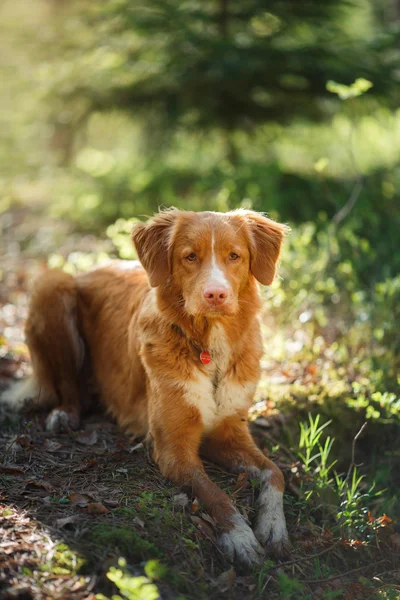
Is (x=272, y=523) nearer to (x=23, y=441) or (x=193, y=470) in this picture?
(x=193, y=470)

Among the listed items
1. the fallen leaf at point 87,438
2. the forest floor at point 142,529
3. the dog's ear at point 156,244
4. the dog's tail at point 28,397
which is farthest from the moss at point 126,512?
the dog's tail at point 28,397

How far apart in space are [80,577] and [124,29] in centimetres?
691

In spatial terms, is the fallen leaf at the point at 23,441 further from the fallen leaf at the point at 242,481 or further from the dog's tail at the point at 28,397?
the fallen leaf at the point at 242,481

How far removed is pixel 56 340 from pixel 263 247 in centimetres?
175

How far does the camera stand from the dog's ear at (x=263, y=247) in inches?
159

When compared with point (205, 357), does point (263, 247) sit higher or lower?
higher

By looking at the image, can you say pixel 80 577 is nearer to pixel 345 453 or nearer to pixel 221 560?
pixel 221 560

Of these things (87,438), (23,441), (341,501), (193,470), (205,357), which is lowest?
(341,501)

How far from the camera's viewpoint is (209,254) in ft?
12.4

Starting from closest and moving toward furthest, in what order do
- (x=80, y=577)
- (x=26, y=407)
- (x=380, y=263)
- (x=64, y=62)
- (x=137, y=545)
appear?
(x=80, y=577)
(x=137, y=545)
(x=26, y=407)
(x=380, y=263)
(x=64, y=62)

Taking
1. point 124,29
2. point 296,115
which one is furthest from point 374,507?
point 124,29

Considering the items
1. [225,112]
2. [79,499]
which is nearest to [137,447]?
[79,499]

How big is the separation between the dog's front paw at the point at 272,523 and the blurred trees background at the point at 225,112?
2.97m

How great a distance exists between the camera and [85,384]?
16.8ft
